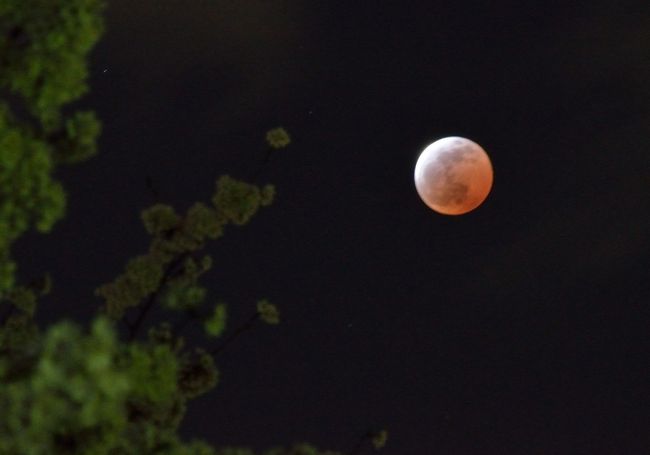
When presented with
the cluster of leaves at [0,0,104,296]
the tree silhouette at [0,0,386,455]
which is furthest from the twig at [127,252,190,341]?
the cluster of leaves at [0,0,104,296]

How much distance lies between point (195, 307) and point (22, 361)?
2753 millimetres

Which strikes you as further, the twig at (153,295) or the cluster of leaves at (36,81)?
the twig at (153,295)

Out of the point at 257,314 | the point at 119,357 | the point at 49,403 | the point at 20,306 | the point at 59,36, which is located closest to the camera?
the point at 49,403

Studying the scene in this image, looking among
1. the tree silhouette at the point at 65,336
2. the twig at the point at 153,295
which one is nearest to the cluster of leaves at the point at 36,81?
the tree silhouette at the point at 65,336

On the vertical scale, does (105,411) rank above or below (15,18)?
below

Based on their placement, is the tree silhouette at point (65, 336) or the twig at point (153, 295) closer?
the tree silhouette at point (65, 336)

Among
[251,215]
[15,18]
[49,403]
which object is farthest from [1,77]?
[251,215]

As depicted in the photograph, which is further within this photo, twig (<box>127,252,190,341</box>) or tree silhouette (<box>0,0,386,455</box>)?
twig (<box>127,252,190,341</box>)

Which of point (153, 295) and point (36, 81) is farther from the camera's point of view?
point (153, 295)

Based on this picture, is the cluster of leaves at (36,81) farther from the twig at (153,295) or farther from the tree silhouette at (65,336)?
the twig at (153,295)

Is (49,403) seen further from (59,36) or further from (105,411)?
(59,36)

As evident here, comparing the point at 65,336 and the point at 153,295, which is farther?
the point at 153,295

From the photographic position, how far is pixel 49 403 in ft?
24.7

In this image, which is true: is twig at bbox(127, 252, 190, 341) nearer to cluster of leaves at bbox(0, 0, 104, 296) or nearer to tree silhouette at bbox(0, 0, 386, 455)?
tree silhouette at bbox(0, 0, 386, 455)
